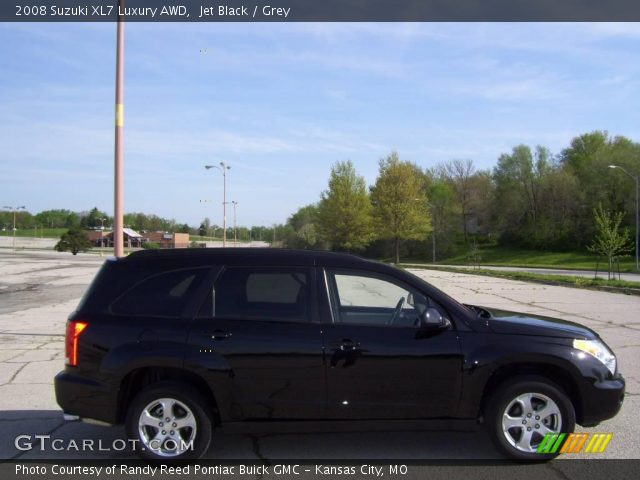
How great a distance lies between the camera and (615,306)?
16.4m

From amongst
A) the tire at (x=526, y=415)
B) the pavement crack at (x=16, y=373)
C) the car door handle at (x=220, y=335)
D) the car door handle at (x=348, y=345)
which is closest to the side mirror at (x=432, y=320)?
the car door handle at (x=348, y=345)

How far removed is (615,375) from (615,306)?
43.2 ft

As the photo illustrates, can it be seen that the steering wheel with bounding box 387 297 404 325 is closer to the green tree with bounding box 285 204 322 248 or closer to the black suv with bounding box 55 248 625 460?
the black suv with bounding box 55 248 625 460

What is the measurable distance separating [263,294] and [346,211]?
56.5m

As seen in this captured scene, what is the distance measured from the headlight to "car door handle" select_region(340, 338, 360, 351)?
70.9 inches

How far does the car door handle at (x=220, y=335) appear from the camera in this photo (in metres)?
4.51

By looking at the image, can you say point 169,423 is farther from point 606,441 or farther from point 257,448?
point 606,441

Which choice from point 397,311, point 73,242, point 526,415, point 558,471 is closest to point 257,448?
point 397,311

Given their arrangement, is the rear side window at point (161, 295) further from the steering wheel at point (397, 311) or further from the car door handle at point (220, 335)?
the steering wheel at point (397, 311)

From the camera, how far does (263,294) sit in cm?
479

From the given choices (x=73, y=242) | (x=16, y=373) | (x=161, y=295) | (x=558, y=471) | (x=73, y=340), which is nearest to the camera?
(x=558, y=471)

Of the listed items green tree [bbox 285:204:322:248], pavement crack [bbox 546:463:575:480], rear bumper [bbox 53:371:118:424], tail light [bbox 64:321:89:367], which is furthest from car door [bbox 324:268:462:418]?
green tree [bbox 285:204:322:248]

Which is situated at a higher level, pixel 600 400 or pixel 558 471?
pixel 600 400

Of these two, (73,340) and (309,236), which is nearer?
(73,340)
